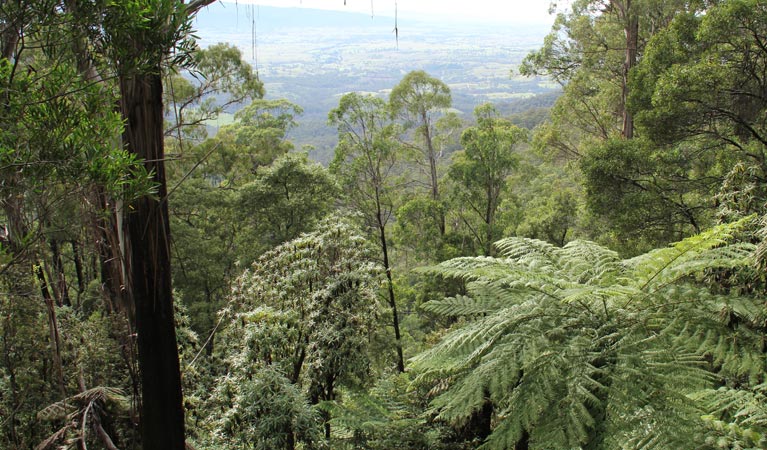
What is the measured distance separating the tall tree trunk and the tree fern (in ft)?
4.07

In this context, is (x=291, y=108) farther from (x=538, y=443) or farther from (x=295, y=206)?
(x=538, y=443)

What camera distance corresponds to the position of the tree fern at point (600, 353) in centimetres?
177

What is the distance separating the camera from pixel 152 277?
2.21 metres

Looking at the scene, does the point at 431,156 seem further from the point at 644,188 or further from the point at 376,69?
the point at 376,69

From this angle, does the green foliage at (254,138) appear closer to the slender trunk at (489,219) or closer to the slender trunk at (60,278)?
the slender trunk at (60,278)

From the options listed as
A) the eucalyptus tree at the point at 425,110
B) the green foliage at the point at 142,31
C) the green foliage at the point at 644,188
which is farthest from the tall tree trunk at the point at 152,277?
the eucalyptus tree at the point at 425,110

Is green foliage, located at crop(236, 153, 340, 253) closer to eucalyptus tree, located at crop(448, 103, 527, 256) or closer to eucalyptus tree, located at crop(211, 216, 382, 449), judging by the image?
eucalyptus tree, located at crop(448, 103, 527, 256)

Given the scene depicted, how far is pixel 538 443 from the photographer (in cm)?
182

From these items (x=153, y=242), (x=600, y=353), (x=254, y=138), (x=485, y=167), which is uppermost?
(x=254, y=138)

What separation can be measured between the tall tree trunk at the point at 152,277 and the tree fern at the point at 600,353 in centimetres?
124

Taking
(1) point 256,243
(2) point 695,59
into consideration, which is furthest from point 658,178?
(1) point 256,243

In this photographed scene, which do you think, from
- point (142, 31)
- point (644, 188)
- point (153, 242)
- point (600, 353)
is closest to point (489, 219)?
point (644, 188)

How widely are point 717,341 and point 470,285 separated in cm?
120

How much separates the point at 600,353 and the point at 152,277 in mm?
2000
